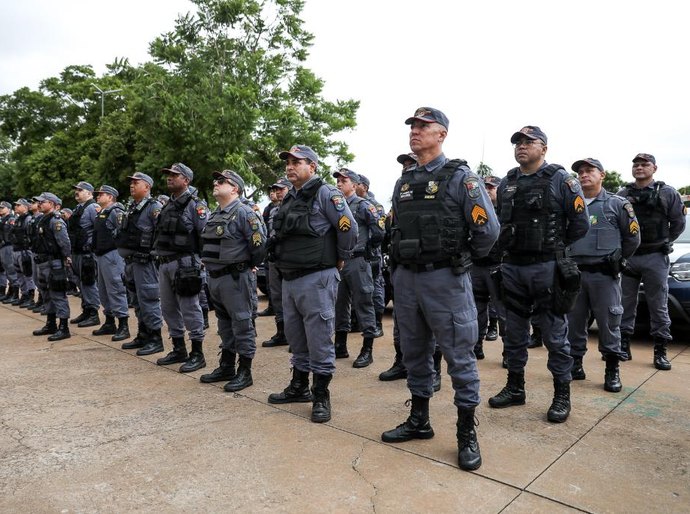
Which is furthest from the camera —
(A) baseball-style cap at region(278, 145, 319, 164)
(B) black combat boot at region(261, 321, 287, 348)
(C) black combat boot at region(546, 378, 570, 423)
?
(B) black combat boot at region(261, 321, 287, 348)

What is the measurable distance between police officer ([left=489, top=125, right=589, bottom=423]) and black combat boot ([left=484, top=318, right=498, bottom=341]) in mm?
2703

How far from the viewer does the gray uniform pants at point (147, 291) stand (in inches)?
242

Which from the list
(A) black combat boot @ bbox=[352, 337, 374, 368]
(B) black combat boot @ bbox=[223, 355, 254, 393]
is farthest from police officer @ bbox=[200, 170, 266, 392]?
(A) black combat boot @ bbox=[352, 337, 374, 368]

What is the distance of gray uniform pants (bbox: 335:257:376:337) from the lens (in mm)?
5688

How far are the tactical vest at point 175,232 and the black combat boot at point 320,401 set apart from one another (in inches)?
84.8

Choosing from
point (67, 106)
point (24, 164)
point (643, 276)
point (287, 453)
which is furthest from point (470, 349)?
point (67, 106)

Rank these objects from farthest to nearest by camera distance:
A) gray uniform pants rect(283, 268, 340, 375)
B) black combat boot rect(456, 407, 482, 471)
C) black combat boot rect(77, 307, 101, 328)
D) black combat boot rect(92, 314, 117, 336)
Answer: black combat boot rect(77, 307, 101, 328)
black combat boot rect(92, 314, 117, 336)
gray uniform pants rect(283, 268, 340, 375)
black combat boot rect(456, 407, 482, 471)

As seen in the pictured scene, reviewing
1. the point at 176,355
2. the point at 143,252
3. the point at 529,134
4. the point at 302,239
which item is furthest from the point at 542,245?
the point at 143,252

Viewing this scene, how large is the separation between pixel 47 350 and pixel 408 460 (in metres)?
5.00

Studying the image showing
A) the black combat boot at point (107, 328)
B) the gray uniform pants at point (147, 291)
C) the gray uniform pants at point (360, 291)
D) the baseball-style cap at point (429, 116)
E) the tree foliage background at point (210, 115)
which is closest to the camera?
the baseball-style cap at point (429, 116)

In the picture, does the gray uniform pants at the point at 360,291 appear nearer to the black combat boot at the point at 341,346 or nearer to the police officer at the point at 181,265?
the black combat boot at the point at 341,346

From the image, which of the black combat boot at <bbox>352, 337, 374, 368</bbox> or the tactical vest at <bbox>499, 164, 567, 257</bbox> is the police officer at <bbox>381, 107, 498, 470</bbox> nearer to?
the tactical vest at <bbox>499, 164, 567, 257</bbox>

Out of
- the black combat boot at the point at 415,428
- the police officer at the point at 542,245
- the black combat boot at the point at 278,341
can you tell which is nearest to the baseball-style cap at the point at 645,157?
the police officer at the point at 542,245

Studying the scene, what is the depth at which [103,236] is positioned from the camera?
6832 mm
